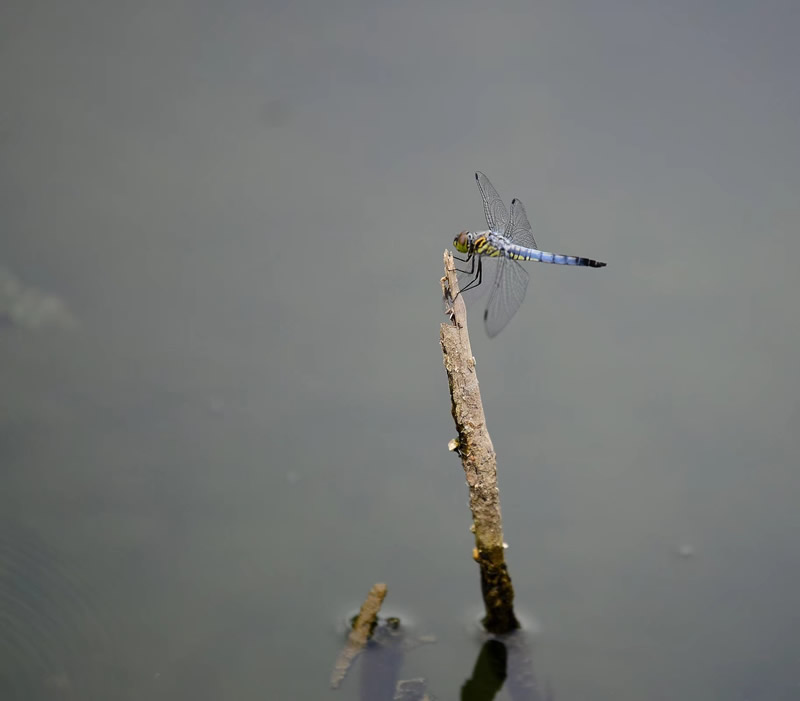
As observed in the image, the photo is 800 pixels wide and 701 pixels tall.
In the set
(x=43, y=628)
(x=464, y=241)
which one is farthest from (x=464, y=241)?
(x=43, y=628)

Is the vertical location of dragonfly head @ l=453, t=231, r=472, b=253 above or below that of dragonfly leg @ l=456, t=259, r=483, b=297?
above

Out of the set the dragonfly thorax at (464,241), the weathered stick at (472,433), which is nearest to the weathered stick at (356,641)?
the weathered stick at (472,433)

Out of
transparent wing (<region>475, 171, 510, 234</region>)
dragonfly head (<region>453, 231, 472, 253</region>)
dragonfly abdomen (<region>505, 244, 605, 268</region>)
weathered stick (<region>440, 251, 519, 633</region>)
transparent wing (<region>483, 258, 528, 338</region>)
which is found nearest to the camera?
weathered stick (<region>440, 251, 519, 633</region>)

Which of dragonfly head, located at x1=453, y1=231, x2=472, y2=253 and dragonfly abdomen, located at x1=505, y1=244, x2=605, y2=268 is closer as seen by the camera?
dragonfly head, located at x1=453, y1=231, x2=472, y2=253

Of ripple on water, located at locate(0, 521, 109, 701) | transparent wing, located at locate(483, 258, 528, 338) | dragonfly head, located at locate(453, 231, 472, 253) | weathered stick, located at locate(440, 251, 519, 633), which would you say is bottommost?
ripple on water, located at locate(0, 521, 109, 701)

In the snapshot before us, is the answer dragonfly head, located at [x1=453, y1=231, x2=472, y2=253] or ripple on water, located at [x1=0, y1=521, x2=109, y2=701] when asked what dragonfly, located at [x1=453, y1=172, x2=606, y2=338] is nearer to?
dragonfly head, located at [x1=453, y1=231, x2=472, y2=253]

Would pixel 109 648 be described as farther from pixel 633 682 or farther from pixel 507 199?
pixel 507 199

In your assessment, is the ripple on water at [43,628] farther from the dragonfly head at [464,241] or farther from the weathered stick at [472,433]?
the dragonfly head at [464,241]

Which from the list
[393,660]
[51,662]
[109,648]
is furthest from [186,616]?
[393,660]

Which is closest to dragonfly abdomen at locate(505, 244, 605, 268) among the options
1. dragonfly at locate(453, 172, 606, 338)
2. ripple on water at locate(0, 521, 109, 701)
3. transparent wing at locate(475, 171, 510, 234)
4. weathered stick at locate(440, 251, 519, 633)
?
dragonfly at locate(453, 172, 606, 338)
